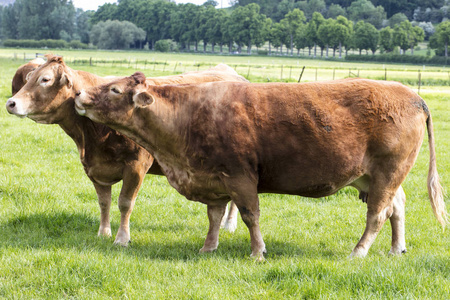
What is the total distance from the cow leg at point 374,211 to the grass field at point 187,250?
0.23 metres

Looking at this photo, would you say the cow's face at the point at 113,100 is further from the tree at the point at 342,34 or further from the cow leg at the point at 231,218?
the tree at the point at 342,34

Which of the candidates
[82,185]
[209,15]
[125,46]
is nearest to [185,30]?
[209,15]

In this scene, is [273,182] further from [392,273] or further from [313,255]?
[392,273]

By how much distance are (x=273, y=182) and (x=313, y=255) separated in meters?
1.04

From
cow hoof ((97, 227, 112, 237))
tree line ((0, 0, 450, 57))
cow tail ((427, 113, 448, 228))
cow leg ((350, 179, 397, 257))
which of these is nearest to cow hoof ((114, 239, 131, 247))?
cow hoof ((97, 227, 112, 237))

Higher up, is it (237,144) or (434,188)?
(237,144)

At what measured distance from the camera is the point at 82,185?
891 cm

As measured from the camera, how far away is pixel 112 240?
6.38 meters

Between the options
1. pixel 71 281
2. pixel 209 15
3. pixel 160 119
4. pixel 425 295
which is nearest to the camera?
pixel 425 295

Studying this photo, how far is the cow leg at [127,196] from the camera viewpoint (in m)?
6.20

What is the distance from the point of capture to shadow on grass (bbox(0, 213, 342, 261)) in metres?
5.84

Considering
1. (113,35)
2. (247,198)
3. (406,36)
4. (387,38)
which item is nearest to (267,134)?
(247,198)

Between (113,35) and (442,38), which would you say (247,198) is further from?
(113,35)

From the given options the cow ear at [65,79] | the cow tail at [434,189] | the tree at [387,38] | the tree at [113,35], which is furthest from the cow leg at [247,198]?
the tree at [113,35]
